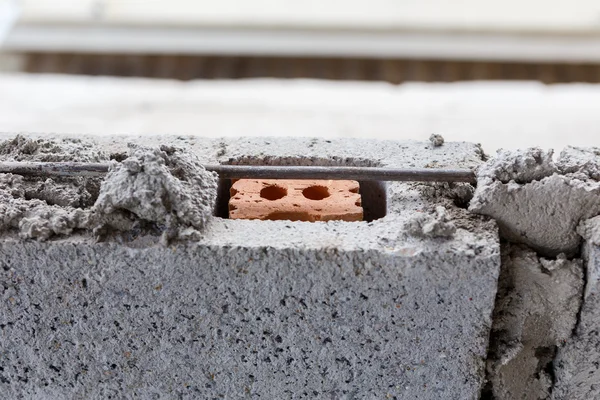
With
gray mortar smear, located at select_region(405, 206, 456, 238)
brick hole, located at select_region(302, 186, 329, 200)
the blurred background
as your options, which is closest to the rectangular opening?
brick hole, located at select_region(302, 186, 329, 200)

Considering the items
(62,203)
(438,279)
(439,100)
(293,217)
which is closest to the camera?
(438,279)

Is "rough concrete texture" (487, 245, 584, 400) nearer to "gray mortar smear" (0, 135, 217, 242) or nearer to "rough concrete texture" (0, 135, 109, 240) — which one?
"gray mortar smear" (0, 135, 217, 242)

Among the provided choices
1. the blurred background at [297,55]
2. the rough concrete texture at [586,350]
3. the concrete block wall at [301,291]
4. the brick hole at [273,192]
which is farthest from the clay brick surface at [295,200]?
the blurred background at [297,55]

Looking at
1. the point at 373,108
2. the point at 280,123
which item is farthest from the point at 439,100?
the point at 280,123

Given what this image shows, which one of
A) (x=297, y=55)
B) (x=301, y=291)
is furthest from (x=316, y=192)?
(x=297, y=55)

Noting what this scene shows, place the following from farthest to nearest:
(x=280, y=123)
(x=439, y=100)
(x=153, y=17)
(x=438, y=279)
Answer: (x=153, y=17) → (x=439, y=100) → (x=280, y=123) → (x=438, y=279)

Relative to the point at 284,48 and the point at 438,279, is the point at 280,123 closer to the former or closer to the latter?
the point at 284,48

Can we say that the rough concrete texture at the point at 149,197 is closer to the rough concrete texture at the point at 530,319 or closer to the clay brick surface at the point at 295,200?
the clay brick surface at the point at 295,200
